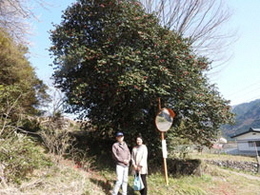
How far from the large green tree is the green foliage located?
209cm

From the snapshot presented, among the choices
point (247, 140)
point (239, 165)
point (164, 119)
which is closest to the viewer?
point (164, 119)

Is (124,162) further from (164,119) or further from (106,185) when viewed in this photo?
(164,119)

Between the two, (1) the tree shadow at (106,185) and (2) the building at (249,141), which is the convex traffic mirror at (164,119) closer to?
(1) the tree shadow at (106,185)

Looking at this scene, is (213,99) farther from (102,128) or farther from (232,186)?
(102,128)

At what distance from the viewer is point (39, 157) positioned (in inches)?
187

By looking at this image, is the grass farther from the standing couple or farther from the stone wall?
the stone wall

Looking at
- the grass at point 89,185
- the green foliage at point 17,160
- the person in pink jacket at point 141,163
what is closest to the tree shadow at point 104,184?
the grass at point 89,185

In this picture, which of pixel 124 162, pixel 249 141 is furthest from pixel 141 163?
pixel 249 141

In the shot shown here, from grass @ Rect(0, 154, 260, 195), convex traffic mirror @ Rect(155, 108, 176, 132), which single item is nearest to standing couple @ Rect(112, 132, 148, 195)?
grass @ Rect(0, 154, 260, 195)

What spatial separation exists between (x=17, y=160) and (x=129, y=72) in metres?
3.57

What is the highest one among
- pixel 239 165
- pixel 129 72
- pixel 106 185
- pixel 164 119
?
pixel 129 72

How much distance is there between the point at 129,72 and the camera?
18.3 feet

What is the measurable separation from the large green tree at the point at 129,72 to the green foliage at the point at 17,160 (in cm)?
209

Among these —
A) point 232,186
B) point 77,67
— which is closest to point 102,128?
point 77,67
